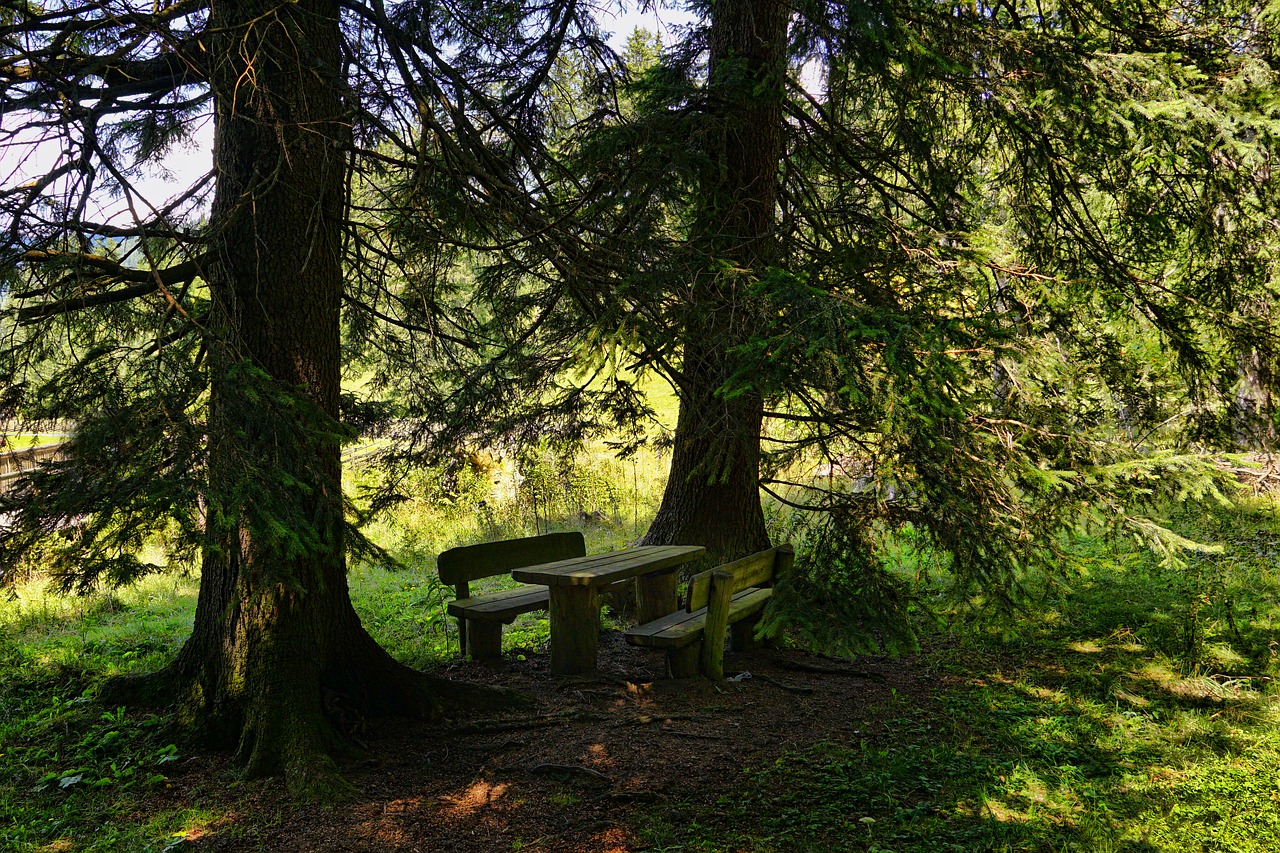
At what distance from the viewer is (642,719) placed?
5582 millimetres

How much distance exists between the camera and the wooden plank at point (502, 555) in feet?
21.6

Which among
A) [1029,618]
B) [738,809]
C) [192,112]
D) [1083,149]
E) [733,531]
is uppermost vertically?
[192,112]

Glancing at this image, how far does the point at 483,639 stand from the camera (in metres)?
6.91

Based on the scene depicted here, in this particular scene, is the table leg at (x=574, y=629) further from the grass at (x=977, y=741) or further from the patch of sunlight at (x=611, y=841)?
the patch of sunlight at (x=611, y=841)

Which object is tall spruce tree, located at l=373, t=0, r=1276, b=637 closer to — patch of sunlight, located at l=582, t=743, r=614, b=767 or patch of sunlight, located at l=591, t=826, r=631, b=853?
patch of sunlight, located at l=582, t=743, r=614, b=767

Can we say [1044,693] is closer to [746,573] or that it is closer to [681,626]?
[746,573]

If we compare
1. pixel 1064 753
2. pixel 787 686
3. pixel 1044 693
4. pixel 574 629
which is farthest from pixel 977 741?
pixel 574 629

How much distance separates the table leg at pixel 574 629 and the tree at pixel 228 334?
0.77 meters

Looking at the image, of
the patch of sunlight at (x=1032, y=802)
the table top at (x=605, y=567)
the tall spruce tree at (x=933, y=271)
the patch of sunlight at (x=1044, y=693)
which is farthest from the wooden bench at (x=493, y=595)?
the patch of sunlight at (x=1044, y=693)

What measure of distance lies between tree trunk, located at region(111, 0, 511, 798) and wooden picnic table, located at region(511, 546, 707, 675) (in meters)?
1.12

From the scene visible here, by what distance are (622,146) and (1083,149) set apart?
3425 mm

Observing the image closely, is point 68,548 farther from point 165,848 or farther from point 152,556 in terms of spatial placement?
point 152,556

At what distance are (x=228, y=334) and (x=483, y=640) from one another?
354cm

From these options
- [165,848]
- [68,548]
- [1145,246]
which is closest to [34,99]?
[68,548]
